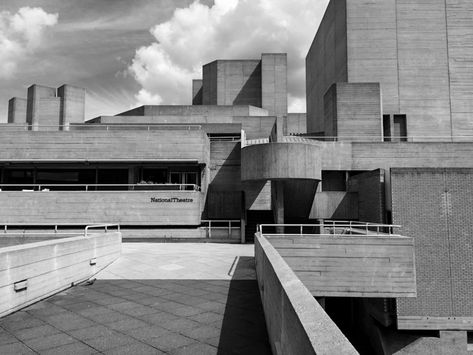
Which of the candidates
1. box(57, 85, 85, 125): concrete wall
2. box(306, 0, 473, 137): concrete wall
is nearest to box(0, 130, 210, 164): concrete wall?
box(306, 0, 473, 137): concrete wall

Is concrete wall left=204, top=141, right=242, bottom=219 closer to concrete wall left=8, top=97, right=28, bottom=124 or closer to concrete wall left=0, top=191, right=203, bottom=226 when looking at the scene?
concrete wall left=0, top=191, right=203, bottom=226

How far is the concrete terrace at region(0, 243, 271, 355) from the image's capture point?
546cm

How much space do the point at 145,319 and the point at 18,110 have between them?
6663 centimetres

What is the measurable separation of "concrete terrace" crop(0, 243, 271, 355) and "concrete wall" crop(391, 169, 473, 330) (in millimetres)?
14317

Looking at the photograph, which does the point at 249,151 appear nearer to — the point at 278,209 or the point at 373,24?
the point at 278,209

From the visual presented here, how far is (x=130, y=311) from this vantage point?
735cm

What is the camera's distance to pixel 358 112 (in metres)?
35.1

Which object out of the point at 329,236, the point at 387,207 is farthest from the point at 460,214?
the point at 329,236

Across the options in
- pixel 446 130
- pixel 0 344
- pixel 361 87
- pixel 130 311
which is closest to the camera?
pixel 0 344

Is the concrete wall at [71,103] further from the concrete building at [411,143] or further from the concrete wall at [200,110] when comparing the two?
the concrete building at [411,143]

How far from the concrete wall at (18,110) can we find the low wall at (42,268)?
60.9 metres

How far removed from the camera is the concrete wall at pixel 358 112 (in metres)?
35.0

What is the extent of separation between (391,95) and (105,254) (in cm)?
3555

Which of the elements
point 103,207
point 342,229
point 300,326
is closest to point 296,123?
point 103,207
